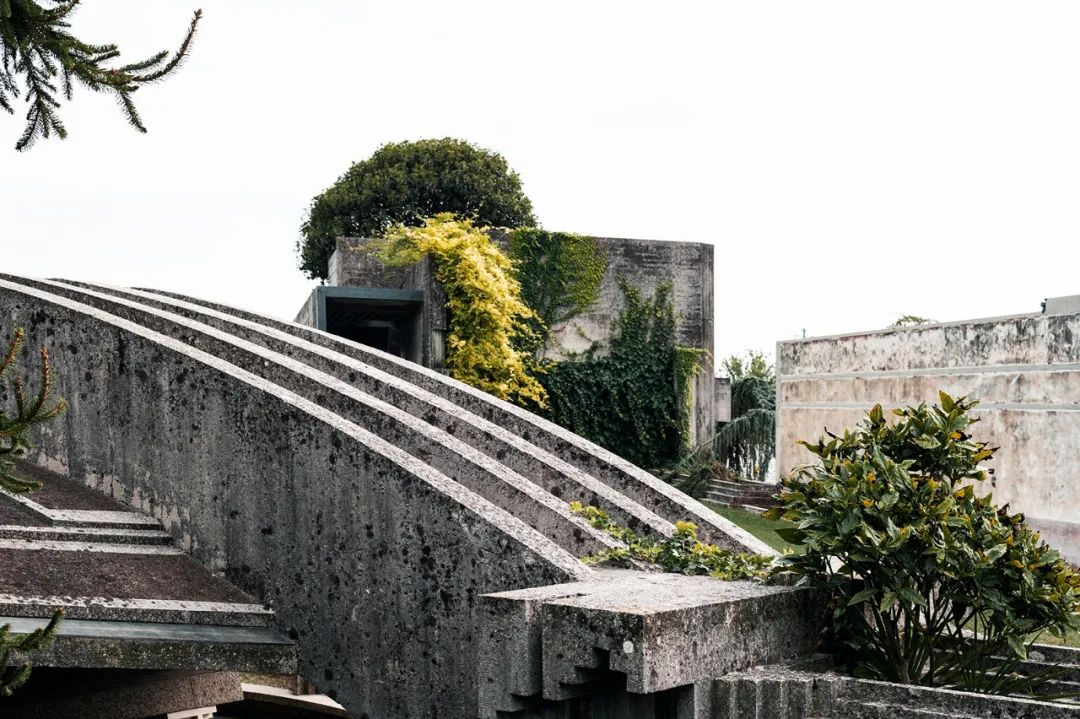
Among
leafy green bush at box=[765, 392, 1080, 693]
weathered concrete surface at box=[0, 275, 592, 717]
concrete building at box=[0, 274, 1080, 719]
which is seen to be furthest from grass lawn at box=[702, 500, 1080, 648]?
weathered concrete surface at box=[0, 275, 592, 717]

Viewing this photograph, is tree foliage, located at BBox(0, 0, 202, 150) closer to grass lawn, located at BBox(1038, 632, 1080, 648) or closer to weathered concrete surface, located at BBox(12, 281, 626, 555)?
weathered concrete surface, located at BBox(12, 281, 626, 555)

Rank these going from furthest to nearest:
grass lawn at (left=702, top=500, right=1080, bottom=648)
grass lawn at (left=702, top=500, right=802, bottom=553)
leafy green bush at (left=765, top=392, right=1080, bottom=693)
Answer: grass lawn at (left=702, top=500, right=802, bottom=553), grass lawn at (left=702, top=500, right=1080, bottom=648), leafy green bush at (left=765, top=392, right=1080, bottom=693)

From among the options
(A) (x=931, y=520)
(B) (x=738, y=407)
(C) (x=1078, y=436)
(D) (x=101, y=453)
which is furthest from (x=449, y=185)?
(A) (x=931, y=520)

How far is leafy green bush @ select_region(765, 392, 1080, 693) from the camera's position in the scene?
18.7ft

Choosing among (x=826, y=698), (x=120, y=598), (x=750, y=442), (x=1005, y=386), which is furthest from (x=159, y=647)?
(x=750, y=442)

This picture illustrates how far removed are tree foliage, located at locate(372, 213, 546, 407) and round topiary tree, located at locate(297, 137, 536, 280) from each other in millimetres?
10126

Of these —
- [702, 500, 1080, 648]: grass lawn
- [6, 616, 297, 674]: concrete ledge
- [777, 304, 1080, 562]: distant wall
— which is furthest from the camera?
[777, 304, 1080, 562]: distant wall

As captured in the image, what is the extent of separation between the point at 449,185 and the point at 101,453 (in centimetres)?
2143

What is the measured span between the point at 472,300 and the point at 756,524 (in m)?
5.68

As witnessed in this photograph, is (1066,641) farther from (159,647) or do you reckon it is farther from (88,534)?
(88,534)

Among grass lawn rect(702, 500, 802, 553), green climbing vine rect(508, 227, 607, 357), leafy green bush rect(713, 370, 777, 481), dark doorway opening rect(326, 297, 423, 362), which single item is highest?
green climbing vine rect(508, 227, 607, 357)

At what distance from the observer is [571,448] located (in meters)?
9.32

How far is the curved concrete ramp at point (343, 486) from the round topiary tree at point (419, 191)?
19510 millimetres

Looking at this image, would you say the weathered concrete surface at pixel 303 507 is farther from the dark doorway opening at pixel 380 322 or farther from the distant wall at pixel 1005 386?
the distant wall at pixel 1005 386
